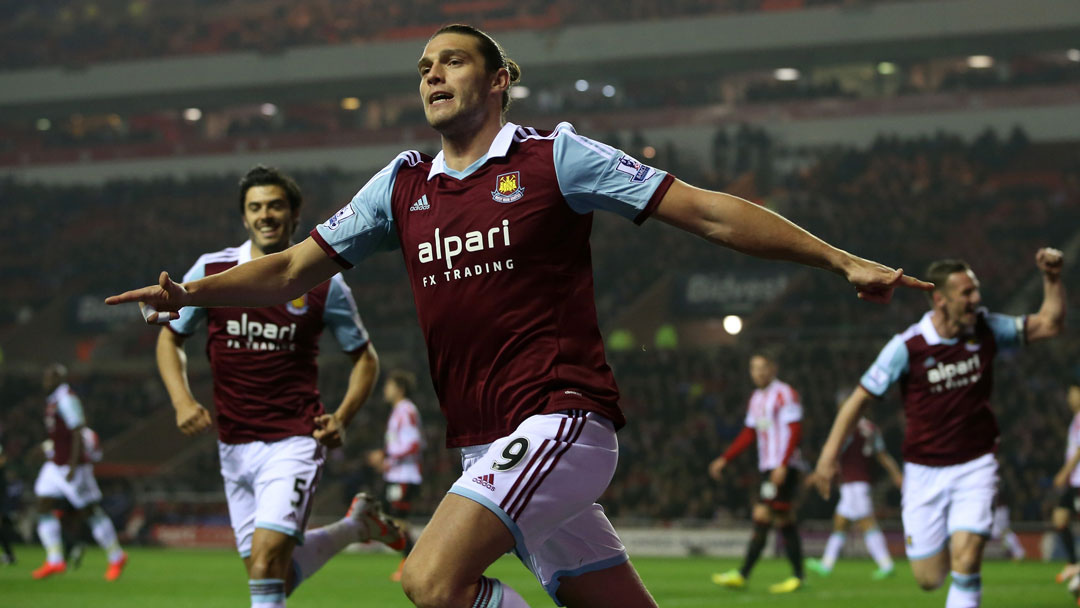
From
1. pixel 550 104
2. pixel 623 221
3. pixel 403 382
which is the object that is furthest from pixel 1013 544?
pixel 550 104

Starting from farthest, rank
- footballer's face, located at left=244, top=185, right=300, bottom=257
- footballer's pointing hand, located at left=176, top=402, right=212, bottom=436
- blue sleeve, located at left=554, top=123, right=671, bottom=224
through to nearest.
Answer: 1. footballer's face, located at left=244, top=185, right=300, bottom=257
2. footballer's pointing hand, located at left=176, top=402, right=212, bottom=436
3. blue sleeve, located at left=554, top=123, right=671, bottom=224

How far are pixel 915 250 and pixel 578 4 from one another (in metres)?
15.3

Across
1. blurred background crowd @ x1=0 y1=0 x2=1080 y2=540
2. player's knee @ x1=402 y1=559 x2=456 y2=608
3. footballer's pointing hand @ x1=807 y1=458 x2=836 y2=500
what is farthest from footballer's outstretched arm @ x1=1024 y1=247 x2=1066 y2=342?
blurred background crowd @ x1=0 y1=0 x2=1080 y2=540

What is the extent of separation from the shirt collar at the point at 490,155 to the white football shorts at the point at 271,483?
112 inches

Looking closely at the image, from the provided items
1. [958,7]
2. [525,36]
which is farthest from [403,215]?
[525,36]

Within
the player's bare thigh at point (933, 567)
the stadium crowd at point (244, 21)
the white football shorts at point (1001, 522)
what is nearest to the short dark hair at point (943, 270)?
the player's bare thigh at point (933, 567)

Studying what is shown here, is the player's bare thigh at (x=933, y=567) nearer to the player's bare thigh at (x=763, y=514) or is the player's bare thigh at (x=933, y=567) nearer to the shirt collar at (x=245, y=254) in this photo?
the shirt collar at (x=245, y=254)

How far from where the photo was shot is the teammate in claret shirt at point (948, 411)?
336 inches

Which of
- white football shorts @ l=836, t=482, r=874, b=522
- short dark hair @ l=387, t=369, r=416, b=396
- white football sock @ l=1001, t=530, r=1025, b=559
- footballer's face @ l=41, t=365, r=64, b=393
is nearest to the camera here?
footballer's face @ l=41, t=365, r=64, b=393

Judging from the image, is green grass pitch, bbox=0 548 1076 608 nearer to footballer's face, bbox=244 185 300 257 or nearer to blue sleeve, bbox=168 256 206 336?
blue sleeve, bbox=168 256 206 336

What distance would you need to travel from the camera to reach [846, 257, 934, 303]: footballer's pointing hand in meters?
4.09

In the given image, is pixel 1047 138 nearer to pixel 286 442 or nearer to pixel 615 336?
pixel 615 336

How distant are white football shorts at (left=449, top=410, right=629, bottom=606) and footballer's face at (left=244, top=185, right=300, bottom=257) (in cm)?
310

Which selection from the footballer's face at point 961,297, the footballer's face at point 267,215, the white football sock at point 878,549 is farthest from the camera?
the white football sock at point 878,549
